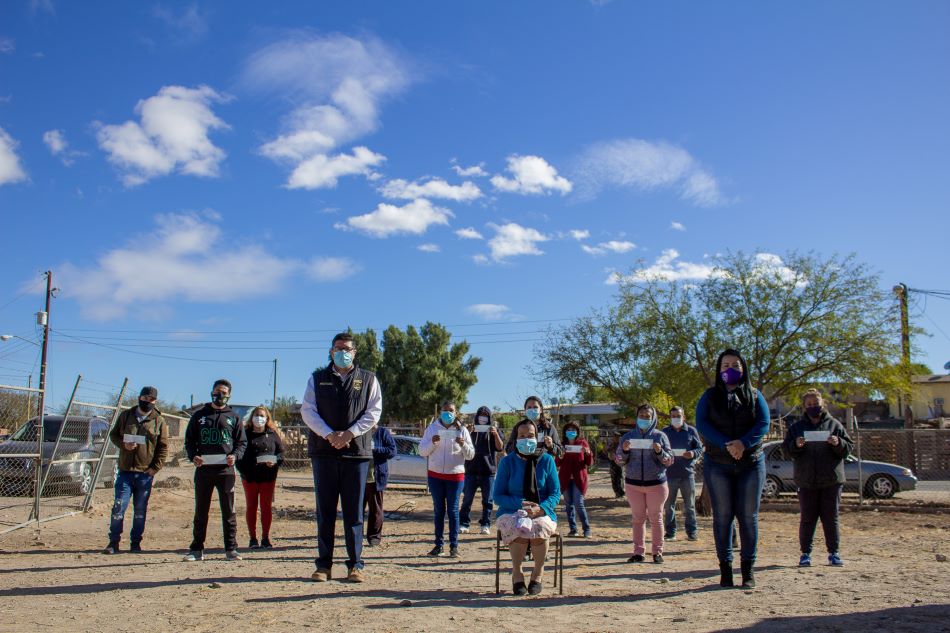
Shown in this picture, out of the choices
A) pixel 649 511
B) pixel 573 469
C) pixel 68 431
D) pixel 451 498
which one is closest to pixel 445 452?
pixel 451 498

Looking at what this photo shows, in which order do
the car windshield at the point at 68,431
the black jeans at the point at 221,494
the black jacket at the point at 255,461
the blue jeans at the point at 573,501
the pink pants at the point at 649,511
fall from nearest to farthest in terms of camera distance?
the black jeans at the point at 221,494
the pink pants at the point at 649,511
the black jacket at the point at 255,461
the blue jeans at the point at 573,501
the car windshield at the point at 68,431

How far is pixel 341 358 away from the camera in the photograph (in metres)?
7.04

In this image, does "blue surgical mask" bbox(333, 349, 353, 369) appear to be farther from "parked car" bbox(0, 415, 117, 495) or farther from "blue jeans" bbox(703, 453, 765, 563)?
"parked car" bbox(0, 415, 117, 495)

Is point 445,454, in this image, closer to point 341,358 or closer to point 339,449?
point 339,449

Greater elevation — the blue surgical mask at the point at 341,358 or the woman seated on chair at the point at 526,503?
the blue surgical mask at the point at 341,358

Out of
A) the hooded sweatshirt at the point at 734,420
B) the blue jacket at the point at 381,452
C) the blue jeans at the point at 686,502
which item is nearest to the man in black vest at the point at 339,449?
the hooded sweatshirt at the point at 734,420

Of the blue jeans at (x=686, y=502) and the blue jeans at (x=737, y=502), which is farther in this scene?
the blue jeans at (x=686, y=502)

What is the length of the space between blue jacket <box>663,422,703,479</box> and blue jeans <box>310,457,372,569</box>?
19.2 feet

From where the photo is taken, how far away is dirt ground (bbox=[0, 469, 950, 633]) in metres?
5.47

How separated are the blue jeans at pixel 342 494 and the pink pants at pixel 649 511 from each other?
3.35 meters

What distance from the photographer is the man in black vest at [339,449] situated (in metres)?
6.89

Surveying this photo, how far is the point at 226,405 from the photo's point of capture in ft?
30.0

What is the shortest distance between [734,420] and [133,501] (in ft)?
22.7

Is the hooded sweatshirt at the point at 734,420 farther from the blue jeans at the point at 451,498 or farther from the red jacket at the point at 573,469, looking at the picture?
the red jacket at the point at 573,469
